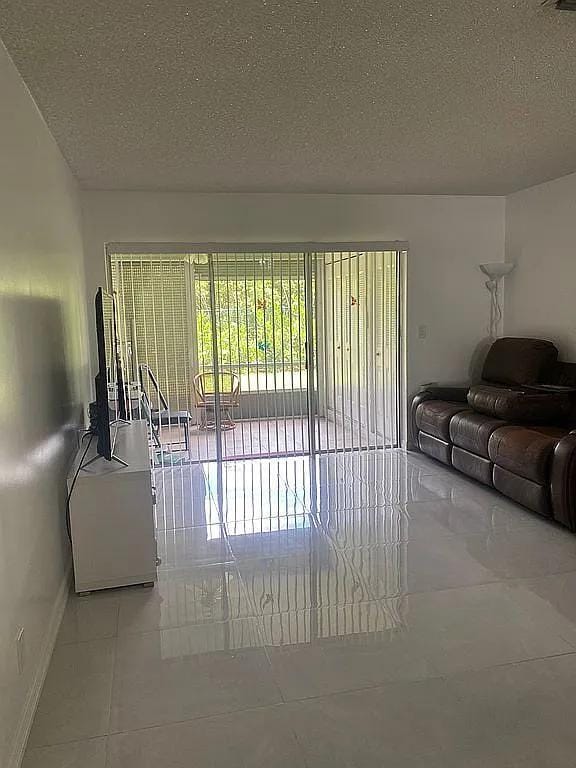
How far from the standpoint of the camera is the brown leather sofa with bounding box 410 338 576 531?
12.9 feet

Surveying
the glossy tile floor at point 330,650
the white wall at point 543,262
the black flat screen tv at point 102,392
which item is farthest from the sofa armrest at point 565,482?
the black flat screen tv at point 102,392

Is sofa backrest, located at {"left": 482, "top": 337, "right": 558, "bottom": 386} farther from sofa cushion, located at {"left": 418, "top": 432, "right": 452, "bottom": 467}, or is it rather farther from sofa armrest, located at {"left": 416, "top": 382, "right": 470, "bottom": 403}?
sofa cushion, located at {"left": 418, "top": 432, "right": 452, "bottom": 467}

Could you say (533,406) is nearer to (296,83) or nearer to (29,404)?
(296,83)

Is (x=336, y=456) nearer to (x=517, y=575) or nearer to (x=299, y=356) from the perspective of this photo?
(x=299, y=356)

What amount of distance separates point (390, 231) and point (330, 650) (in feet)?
13.9

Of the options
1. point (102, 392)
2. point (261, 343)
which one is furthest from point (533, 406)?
point (102, 392)

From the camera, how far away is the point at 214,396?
19.1 feet

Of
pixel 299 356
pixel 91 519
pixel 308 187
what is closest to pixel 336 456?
pixel 299 356

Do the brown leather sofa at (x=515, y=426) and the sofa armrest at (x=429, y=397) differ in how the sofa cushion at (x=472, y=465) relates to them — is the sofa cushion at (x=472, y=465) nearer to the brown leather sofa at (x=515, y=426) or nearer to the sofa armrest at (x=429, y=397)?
the brown leather sofa at (x=515, y=426)

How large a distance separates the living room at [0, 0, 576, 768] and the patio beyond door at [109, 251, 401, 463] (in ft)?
1.28

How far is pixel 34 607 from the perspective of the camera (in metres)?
2.39

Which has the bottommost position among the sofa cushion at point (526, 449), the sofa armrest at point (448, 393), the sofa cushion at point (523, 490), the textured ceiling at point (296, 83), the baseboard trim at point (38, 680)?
the baseboard trim at point (38, 680)

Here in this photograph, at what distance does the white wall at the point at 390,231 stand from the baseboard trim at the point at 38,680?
3.05 metres

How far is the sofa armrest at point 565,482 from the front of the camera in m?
3.75
